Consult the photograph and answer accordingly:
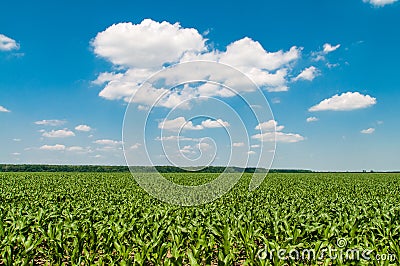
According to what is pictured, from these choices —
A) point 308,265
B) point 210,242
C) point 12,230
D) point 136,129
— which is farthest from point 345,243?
point 12,230

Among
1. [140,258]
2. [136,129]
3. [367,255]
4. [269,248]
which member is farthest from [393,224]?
[136,129]

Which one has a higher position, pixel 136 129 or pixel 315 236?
pixel 136 129

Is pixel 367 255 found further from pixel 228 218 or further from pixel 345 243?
pixel 228 218

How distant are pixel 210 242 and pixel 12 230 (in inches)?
184

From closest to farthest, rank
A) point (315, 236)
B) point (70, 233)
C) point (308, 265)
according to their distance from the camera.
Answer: point (308, 265)
point (70, 233)
point (315, 236)

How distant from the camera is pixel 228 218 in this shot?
10047mm

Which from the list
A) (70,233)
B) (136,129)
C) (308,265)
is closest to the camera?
(308,265)

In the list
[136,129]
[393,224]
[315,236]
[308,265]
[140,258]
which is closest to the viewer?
[140,258]

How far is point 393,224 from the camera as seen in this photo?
9.55 metres

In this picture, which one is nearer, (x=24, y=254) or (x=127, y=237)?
(x=24, y=254)

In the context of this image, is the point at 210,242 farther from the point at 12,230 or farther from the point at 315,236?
the point at 12,230

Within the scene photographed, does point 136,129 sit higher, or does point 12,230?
point 136,129

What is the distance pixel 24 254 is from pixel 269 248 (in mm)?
4676

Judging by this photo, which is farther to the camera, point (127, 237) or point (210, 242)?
point (127, 237)
